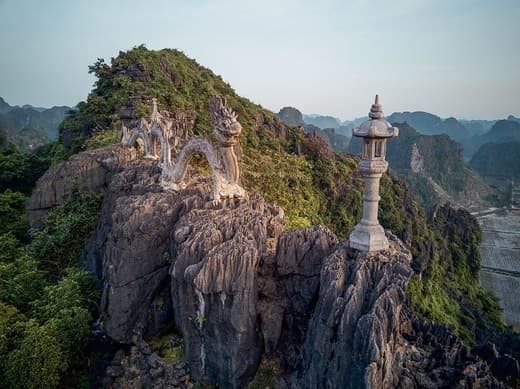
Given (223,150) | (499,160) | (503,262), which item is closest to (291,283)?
(223,150)

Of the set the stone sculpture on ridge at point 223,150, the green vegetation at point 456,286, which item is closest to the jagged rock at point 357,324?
the stone sculpture on ridge at point 223,150

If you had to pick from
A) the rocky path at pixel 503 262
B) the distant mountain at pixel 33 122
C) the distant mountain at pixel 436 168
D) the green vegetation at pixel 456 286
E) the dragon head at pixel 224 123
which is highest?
the distant mountain at pixel 33 122

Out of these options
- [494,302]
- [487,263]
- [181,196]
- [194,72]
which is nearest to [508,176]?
[487,263]

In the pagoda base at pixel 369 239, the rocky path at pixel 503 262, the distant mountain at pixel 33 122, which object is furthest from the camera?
the distant mountain at pixel 33 122

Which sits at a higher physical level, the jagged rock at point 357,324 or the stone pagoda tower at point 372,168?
the stone pagoda tower at point 372,168

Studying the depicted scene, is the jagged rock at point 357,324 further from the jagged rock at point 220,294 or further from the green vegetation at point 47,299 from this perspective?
the green vegetation at point 47,299

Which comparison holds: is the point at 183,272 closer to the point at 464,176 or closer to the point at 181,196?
the point at 181,196

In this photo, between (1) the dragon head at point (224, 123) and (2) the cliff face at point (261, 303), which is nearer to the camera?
(2) the cliff face at point (261, 303)
